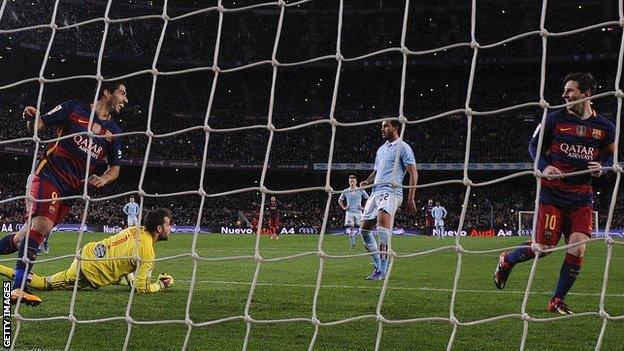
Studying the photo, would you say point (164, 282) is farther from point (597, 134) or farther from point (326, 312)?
point (597, 134)

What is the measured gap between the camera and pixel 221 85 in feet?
108

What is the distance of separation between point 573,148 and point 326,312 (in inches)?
83.0

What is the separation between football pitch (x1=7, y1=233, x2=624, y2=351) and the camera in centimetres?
379

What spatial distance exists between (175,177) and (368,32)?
1133 centimetres

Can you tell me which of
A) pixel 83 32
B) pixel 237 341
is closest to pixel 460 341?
pixel 237 341

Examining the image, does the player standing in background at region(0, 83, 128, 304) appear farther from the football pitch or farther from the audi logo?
the audi logo

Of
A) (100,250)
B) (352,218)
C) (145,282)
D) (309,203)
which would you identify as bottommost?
(309,203)

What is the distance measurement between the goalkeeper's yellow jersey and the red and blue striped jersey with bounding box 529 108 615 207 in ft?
10.2

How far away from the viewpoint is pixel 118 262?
5.77 m

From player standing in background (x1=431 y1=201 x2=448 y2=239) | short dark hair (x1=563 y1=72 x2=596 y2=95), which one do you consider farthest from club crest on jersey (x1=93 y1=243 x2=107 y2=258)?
player standing in background (x1=431 y1=201 x2=448 y2=239)

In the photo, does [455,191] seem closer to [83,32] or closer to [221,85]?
[221,85]

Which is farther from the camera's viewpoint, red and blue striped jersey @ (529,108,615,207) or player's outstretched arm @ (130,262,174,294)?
player's outstretched arm @ (130,262,174,294)

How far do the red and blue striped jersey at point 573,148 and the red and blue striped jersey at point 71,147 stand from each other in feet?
10.6

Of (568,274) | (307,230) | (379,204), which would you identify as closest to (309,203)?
(307,230)
